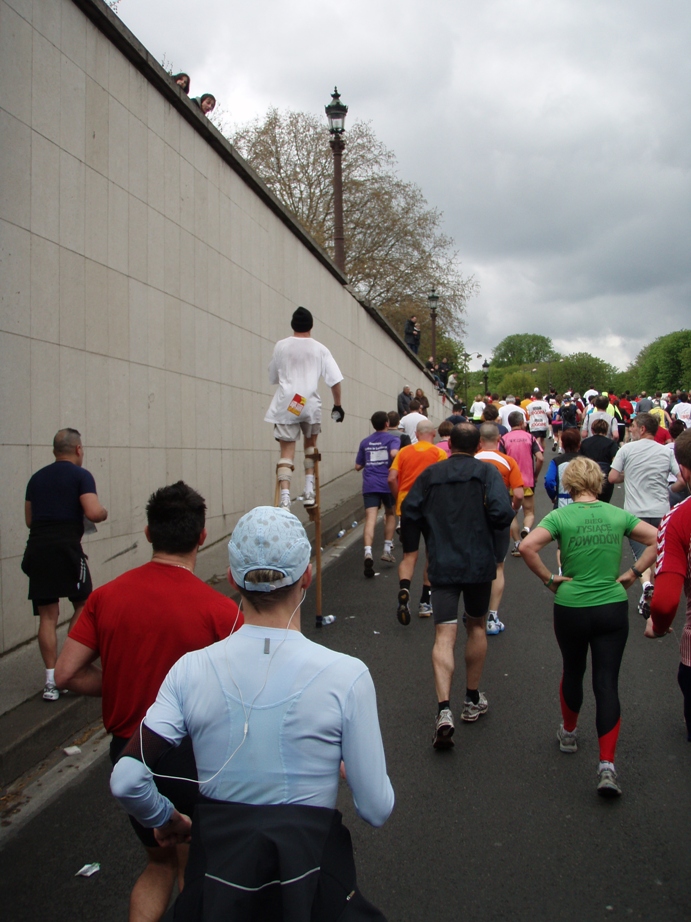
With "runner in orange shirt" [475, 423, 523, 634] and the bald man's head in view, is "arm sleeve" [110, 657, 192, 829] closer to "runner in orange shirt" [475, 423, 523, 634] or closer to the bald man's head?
"runner in orange shirt" [475, 423, 523, 634]

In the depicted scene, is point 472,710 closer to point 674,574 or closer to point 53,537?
point 674,574

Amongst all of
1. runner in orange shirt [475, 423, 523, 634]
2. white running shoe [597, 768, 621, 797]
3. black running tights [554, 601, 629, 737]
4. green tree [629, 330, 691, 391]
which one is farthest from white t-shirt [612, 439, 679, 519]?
green tree [629, 330, 691, 391]

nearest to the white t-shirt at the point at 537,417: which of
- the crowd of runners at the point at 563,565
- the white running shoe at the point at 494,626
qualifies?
the white running shoe at the point at 494,626

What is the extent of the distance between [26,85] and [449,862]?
255 inches

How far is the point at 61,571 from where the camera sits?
5727 millimetres

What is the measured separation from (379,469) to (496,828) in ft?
22.6

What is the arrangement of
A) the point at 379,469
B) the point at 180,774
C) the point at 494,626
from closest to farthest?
the point at 180,774
the point at 494,626
the point at 379,469

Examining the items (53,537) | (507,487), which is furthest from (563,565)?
(53,537)

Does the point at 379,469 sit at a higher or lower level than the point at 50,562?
higher

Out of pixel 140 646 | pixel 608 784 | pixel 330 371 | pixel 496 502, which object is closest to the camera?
pixel 140 646

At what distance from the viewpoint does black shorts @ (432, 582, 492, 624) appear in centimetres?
539

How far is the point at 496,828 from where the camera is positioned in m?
4.13

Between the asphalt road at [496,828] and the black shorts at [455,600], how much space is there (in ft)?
2.36

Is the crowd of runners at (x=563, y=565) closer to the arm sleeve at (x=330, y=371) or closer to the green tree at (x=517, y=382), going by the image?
the arm sleeve at (x=330, y=371)
